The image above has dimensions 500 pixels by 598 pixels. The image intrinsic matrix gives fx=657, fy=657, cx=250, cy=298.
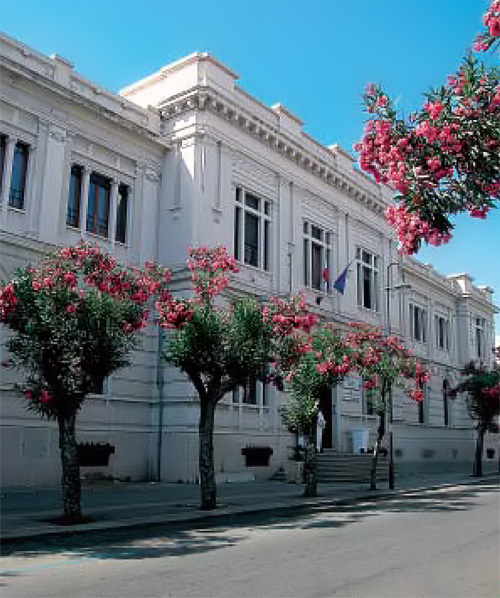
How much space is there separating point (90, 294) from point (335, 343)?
27.9ft

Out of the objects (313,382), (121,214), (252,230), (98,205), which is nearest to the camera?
(313,382)

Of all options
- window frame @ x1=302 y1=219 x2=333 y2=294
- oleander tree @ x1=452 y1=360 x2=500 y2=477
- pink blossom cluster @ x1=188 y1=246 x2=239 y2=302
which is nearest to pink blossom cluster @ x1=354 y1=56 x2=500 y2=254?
pink blossom cluster @ x1=188 y1=246 x2=239 y2=302

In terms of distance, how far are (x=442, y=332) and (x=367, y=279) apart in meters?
12.8

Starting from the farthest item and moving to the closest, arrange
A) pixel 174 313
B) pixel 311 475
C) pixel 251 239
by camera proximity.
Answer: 1. pixel 251 239
2. pixel 311 475
3. pixel 174 313

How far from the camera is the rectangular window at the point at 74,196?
20.8 m

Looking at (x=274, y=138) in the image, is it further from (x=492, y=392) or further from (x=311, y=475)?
(x=492, y=392)

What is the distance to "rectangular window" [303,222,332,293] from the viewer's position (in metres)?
28.3

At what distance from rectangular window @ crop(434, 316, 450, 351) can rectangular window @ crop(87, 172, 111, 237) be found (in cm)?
2646

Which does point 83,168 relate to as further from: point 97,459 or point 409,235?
point 409,235

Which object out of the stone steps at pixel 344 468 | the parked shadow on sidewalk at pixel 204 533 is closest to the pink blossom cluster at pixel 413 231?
the parked shadow on sidewalk at pixel 204 533

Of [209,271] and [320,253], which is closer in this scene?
[209,271]

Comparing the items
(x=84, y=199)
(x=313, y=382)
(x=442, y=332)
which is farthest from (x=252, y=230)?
(x=442, y=332)

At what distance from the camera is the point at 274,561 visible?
8.91 meters

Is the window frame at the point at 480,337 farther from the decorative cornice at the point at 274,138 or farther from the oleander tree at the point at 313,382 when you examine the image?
the oleander tree at the point at 313,382
